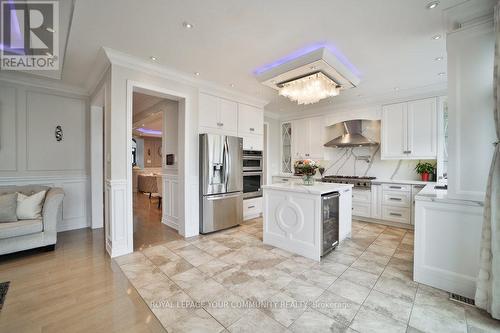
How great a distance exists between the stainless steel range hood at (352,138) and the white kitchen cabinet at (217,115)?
2.36 m

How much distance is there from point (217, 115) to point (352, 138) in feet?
9.81

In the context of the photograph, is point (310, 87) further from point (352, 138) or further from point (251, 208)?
point (251, 208)

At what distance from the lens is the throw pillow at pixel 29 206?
2.91 meters

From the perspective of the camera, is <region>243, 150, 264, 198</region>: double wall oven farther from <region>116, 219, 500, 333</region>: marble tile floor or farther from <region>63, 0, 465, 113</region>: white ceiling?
<region>63, 0, 465, 113</region>: white ceiling

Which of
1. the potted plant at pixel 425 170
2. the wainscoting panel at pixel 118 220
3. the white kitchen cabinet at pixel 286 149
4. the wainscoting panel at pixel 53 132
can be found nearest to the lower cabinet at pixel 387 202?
the potted plant at pixel 425 170

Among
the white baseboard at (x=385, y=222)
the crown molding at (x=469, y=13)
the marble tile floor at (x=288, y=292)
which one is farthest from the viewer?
the white baseboard at (x=385, y=222)

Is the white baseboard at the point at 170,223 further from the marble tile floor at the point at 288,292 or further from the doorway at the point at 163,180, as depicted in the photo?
the marble tile floor at the point at 288,292

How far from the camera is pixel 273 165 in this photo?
20.8 ft

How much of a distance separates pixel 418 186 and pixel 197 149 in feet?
13.3

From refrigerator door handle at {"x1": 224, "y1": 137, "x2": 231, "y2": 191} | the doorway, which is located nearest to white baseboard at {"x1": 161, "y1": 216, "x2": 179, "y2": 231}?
the doorway

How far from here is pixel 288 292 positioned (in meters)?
2.07

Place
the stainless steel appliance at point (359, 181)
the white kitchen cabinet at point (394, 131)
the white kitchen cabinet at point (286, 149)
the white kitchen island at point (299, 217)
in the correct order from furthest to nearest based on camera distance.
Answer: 1. the white kitchen cabinet at point (286, 149)
2. the stainless steel appliance at point (359, 181)
3. the white kitchen cabinet at point (394, 131)
4. the white kitchen island at point (299, 217)

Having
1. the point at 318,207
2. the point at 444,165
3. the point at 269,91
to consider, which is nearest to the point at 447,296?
the point at 318,207

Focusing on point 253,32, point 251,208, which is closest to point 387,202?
point 251,208
